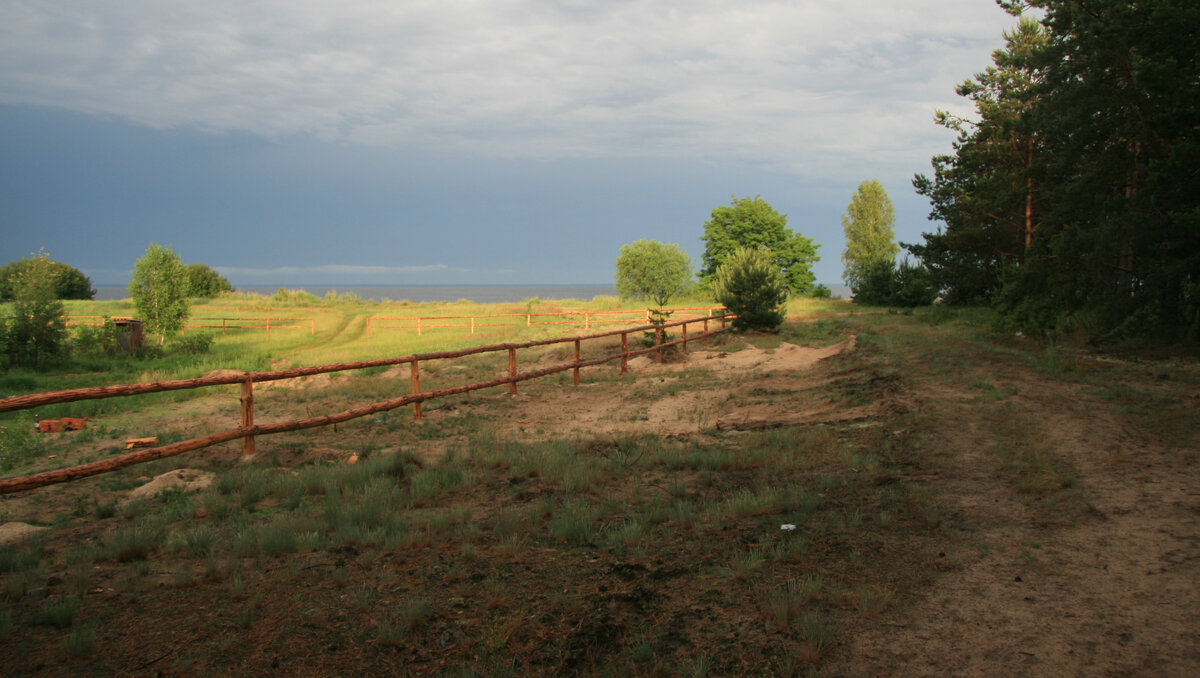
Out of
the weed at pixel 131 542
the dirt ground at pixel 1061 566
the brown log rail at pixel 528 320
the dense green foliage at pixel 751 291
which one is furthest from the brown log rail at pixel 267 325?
the dirt ground at pixel 1061 566

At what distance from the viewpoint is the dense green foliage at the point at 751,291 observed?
25.8 m

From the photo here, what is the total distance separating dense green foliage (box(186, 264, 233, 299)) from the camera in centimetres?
7506

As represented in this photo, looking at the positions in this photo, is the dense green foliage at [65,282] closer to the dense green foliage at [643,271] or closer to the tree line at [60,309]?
the tree line at [60,309]

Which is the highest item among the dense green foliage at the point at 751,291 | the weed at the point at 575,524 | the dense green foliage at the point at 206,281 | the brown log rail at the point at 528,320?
the dense green foliage at the point at 206,281

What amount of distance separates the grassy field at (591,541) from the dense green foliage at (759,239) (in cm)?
5050

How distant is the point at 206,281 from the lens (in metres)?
79.1

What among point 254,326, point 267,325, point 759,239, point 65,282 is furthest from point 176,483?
point 65,282

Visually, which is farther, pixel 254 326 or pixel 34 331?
pixel 254 326

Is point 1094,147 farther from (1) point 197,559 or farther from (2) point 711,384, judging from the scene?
(1) point 197,559

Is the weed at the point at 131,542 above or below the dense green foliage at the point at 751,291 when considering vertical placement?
below

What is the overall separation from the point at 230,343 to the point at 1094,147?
Result: 36262 mm

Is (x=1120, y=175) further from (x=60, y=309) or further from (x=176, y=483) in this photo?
(x=60, y=309)

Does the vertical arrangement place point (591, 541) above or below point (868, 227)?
below

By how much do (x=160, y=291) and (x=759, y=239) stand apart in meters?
45.8
